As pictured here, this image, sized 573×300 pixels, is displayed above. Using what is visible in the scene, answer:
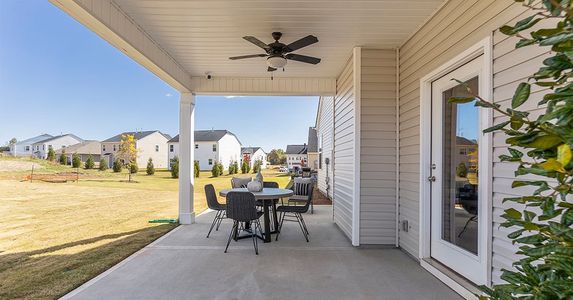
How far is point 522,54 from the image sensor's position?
2008 mm

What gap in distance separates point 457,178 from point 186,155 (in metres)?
4.71

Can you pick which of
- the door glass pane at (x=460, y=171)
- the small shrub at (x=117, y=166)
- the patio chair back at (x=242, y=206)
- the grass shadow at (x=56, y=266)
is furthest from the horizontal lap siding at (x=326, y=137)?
the small shrub at (x=117, y=166)

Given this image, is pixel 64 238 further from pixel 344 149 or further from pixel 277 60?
pixel 344 149

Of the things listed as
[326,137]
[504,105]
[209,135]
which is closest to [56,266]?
[504,105]

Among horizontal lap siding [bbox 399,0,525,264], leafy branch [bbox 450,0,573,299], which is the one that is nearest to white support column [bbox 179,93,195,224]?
horizontal lap siding [bbox 399,0,525,264]

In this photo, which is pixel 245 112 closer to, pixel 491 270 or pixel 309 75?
pixel 309 75

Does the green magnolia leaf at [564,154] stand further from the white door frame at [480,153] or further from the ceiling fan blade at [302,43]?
the ceiling fan blade at [302,43]

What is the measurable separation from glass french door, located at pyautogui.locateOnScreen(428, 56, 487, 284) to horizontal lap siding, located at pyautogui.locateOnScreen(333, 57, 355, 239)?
1299mm

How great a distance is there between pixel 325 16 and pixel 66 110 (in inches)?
1098

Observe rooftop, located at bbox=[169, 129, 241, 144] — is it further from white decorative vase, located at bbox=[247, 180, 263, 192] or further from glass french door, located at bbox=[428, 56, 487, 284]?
glass french door, located at bbox=[428, 56, 487, 284]

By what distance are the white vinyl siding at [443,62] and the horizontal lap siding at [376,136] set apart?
165 millimetres

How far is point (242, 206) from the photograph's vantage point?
399cm

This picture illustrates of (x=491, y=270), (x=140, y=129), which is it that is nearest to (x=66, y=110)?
(x=140, y=129)

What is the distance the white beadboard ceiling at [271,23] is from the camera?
Result: 302cm
